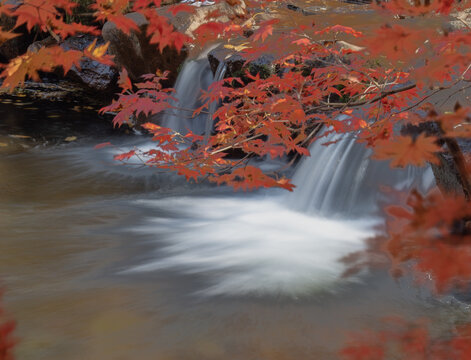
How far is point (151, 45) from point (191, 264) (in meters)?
6.70

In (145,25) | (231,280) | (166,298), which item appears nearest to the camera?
(166,298)

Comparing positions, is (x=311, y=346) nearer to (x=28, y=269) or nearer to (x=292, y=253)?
(x=292, y=253)

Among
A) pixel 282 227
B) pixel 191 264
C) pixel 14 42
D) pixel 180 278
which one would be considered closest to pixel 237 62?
pixel 282 227

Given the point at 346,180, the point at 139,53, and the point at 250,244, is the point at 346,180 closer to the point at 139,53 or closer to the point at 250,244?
the point at 250,244

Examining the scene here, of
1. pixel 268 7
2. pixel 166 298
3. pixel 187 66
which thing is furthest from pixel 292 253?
pixel 268 7

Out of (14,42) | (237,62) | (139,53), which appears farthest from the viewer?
(14,42)

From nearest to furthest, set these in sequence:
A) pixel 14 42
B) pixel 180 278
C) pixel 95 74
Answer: pixel 180 278, pixel 95 74, pixel 14 42

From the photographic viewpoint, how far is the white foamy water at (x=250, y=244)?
3.55 m

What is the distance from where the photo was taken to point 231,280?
355 cm

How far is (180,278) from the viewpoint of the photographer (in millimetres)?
3594

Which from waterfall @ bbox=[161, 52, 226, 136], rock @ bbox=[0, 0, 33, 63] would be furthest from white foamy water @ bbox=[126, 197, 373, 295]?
rock @ bbox=[0, 0, 33, 63]

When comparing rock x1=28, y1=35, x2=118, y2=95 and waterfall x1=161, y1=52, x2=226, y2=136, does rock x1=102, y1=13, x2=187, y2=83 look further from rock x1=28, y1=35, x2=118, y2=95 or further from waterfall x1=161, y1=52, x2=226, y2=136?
rock x1=28, y1=35, x2=118, y2=95

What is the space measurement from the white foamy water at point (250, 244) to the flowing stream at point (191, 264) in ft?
0.06

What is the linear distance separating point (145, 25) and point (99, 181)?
4.09 meters
